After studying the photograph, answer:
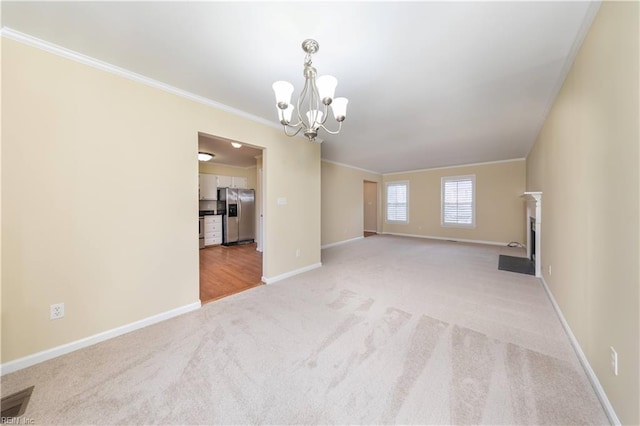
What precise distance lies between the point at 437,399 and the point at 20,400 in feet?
8.69

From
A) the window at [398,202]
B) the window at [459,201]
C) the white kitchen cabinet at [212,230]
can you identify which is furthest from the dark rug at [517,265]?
the white kitchen cabinet at [212,230]

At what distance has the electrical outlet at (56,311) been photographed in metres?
1.85

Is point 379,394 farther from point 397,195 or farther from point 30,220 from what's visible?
point 397,195

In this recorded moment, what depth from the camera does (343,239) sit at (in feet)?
23.0

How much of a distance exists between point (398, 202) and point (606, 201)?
7227 millimetres

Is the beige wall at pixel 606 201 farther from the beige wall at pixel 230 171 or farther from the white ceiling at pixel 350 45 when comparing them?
the beige wall at pixel 230 171

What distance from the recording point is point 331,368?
168 cm

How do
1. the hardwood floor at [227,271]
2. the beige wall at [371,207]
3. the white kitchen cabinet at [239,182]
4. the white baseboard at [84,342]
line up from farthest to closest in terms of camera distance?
the beige wall at [371,207]
the white kitchen cabinet at [239,182]
the hardwood floor at [227,271]
the white baseboard at [84,342]

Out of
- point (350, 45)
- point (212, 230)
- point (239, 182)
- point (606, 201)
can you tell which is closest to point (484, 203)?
point (606, 201)

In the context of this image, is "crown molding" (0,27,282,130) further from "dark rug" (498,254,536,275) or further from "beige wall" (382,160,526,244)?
"beige wall" (382,160,526,244)

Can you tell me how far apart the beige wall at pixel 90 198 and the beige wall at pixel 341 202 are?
391 centimetres

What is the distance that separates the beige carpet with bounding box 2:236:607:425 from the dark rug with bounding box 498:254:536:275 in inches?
52.8

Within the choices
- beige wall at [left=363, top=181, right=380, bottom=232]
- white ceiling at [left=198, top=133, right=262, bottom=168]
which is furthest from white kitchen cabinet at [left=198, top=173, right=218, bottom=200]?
beige wall at [left=363, top=181, right=380, bottom=232]

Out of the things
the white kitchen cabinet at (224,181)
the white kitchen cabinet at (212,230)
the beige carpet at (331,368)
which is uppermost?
the white kitchen cabinet at (224,181)
